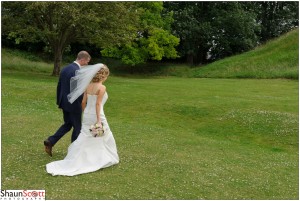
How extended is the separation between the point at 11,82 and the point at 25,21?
1164 cm

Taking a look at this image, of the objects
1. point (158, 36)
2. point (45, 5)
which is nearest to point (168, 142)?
point (45, 5)

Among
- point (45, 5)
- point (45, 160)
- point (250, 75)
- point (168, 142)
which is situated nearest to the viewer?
point (45, 160)

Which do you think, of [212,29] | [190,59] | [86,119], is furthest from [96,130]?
[190,59]

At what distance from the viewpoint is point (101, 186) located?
10.2 metres

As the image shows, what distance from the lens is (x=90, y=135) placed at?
38.6ft

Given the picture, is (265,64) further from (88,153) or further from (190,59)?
(88,153)

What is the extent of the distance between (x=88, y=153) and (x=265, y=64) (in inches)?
1794

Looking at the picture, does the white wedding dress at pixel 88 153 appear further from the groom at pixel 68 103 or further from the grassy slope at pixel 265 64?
the grassy slope at pixel 265 64

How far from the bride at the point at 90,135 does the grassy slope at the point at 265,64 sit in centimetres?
3884

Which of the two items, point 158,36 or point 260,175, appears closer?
point 260,175

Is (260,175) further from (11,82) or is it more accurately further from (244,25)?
(244,25)

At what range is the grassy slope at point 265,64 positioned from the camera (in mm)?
50403

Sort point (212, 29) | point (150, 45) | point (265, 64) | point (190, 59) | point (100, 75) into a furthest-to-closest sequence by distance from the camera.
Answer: point (190, 59), point (212, 29), point (150, 45), point (265, 64), point (100, 75)

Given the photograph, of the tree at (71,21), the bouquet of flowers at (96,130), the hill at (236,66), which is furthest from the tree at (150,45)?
the bouquet of flowers at (96,130)
